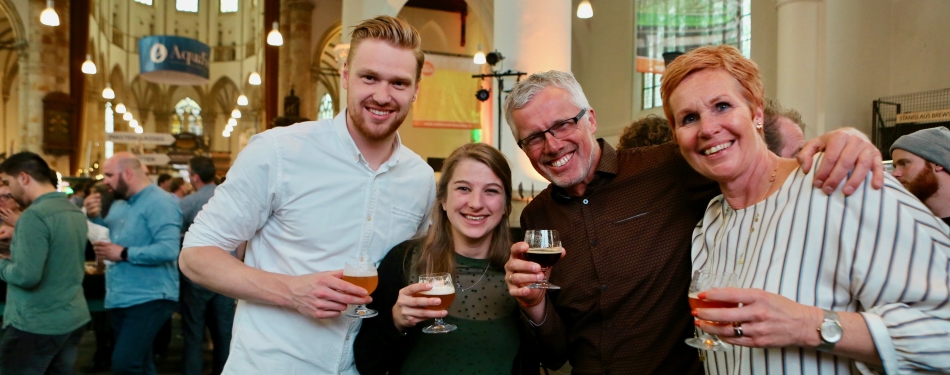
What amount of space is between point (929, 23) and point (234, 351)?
10931 mm

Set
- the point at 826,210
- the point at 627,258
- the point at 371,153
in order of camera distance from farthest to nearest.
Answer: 1. the point at 371,153
2. the point at 627,258
3. the point at 826,210

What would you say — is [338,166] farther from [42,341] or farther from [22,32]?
[22,32]

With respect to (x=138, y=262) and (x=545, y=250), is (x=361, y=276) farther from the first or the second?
(x=138, y=262)

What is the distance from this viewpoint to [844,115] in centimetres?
960

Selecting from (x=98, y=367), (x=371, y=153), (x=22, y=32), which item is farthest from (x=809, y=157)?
(x=22, y=32)

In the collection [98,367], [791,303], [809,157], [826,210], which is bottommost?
[98,367]

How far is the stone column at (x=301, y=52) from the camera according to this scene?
1906 cm

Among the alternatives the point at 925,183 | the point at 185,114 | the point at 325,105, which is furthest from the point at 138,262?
the point at 185,114

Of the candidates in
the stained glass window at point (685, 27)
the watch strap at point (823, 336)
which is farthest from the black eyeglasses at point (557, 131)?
the stained glass window at point (685, 27)

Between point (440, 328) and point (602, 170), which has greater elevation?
point (602, 170)

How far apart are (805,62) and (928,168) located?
7.69 metres

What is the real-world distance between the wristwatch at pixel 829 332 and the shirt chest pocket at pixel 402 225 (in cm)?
134

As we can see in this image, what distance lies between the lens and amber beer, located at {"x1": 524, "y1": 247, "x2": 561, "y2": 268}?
1828 mm

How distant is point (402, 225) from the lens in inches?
88.7
